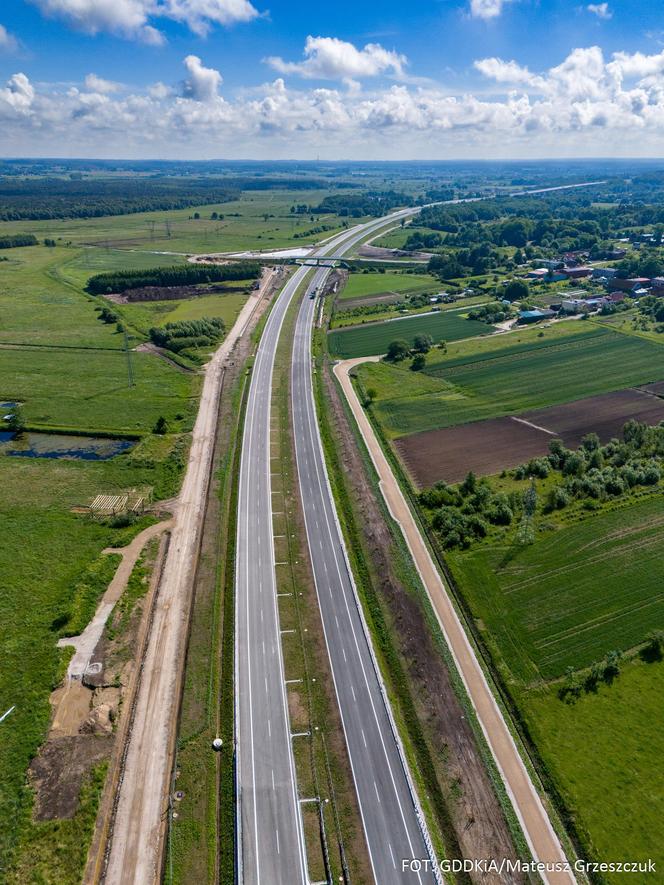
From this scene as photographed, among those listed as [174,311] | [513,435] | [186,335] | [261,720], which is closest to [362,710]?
[261,720]

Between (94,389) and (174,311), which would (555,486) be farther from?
(174,311)

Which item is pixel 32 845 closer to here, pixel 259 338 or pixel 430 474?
pixel 430 474

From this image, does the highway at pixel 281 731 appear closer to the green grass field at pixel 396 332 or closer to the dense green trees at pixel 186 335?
the green grass field at pixel 396 332

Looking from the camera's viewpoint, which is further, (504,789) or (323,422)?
(323,422)

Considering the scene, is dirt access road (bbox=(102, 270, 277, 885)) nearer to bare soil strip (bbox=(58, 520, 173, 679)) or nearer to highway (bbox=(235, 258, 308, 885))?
bare soil strip (bbox=(58, 520, 173, 679))

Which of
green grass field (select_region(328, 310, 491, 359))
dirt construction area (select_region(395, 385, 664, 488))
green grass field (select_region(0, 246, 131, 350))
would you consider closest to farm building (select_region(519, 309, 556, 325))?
green grass field (select_region(328, 310, 491, 359))

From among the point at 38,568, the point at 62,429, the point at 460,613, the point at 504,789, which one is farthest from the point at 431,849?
the point at 62,429

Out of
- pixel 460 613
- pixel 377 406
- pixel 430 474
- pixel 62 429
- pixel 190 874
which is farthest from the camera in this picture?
pixel 377 406
